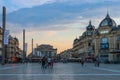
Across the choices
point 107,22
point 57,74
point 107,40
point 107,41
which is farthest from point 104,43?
point 57,74

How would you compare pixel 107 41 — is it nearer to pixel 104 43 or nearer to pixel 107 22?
pixel 104 43

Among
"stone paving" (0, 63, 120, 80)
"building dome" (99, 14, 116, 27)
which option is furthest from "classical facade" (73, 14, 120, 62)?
"stone paving" (0, 63, 120, 80)

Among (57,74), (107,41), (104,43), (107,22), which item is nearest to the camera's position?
(57,74)

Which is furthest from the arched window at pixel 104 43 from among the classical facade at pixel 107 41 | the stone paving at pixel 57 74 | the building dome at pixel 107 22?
the stone paving at pixel 57 74

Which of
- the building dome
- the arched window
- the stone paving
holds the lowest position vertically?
the stone paving

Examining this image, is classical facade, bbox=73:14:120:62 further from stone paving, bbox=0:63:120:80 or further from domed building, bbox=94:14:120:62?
stone paving, bbox=0:63:120:80

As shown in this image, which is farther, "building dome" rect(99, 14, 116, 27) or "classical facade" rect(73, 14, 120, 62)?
"building dome" rect(99, 14, 116, 27)

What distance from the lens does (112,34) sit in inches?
6348

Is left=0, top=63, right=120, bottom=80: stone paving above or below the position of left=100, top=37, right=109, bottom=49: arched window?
below

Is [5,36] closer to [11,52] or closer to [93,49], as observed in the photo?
[93,49]

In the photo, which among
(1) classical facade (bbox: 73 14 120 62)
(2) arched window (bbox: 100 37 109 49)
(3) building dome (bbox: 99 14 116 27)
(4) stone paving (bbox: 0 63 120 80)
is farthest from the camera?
(3) building dome (bbox: 99 14 116 27)

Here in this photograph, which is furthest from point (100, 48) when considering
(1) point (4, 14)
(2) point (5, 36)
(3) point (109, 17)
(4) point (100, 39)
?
(2) point (5, 36)

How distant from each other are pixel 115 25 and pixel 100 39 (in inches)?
386

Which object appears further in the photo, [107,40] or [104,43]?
[104,43]
